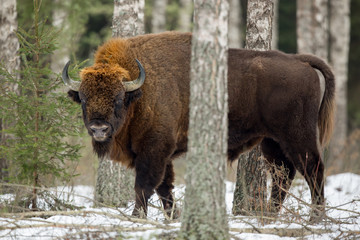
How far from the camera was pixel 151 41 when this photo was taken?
291 inches

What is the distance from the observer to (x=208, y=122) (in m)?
4.49

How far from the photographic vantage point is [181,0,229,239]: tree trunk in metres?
4.48

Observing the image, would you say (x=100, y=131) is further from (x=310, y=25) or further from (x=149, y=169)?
(x=310, y=25)

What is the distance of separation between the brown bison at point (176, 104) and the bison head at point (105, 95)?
0.01m

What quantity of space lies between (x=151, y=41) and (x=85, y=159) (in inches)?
226

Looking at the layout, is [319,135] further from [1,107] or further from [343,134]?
[343,134]

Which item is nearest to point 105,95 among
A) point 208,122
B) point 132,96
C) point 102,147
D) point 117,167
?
point 132,96

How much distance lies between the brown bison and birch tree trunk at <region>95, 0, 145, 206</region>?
84 cm

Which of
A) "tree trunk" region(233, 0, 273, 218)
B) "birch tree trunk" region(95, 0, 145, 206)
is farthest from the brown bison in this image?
"birch tree trunk" region(95, 0, 145, 206)

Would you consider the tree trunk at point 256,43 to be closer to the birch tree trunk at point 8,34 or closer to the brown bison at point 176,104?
the brown bison at point 176,104

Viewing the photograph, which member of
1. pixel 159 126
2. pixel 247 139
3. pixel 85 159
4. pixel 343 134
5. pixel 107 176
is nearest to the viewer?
pixel 159 126

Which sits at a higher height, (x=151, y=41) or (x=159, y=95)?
(x=151, y=41)

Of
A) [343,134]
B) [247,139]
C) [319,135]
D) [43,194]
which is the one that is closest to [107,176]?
[43,194]

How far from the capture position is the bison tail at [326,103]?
736 cm
